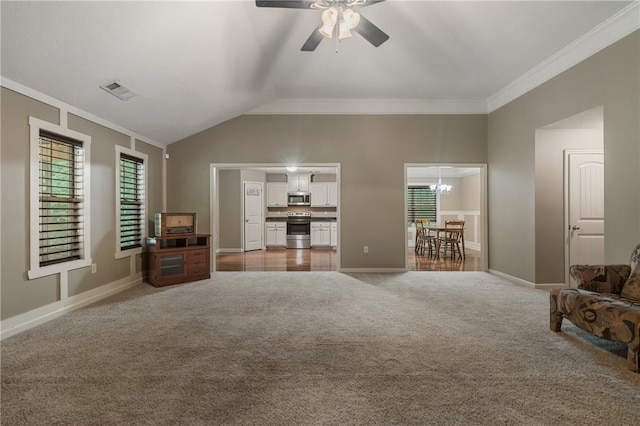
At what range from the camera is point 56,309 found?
3156 mm

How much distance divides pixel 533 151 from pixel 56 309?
642cm

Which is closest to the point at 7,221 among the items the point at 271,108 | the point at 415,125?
the point at 271,108

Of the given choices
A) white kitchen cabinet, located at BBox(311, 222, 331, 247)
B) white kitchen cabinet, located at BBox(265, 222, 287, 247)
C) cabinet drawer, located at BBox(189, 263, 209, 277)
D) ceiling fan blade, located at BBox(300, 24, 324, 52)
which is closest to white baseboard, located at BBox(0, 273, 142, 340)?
cabinet drawer, located at BBox(189, 263, 209, 277)

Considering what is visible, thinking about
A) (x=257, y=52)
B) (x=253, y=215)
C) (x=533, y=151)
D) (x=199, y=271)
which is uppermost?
(x=257, y=52)

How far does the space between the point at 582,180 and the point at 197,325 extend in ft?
17.9

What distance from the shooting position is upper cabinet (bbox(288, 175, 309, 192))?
9.23m

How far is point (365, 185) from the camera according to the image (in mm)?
5406

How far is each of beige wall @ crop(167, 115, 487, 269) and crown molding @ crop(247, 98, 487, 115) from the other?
0.11m

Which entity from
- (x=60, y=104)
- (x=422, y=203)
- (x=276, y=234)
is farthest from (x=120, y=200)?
(x=422, y=203)

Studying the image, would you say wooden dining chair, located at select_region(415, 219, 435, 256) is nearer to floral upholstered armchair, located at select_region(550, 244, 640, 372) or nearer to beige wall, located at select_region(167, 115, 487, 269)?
beige wall, located at select_region(167, 115, 487, 269)

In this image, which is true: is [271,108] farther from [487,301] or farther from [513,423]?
[513,423]

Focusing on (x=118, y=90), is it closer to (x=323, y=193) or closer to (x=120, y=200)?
(x=120, y=200)

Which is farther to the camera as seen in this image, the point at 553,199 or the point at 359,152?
the point at 359,152

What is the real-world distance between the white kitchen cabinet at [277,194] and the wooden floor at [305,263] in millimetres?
2202
